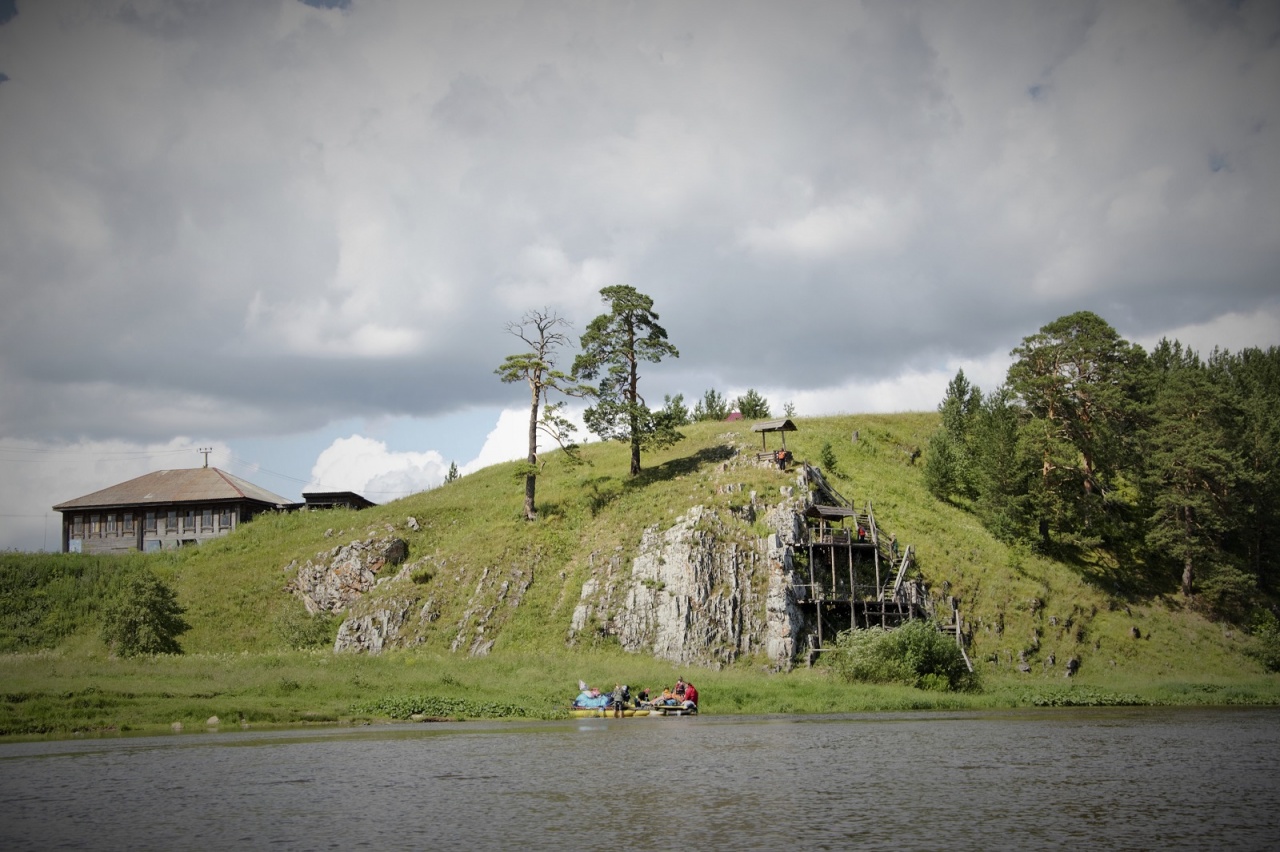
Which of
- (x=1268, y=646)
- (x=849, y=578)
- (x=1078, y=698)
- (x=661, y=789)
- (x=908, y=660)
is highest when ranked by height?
(x=849, y=578)

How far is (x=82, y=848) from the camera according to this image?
2169 cm

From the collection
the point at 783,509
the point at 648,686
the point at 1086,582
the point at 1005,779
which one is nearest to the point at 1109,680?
the point at 1086,582

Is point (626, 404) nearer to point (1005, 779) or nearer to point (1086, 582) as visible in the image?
point (1086, 582)

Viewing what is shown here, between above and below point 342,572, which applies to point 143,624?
below

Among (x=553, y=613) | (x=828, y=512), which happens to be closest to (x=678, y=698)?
(x=553, y=613)

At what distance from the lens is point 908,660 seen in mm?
57344

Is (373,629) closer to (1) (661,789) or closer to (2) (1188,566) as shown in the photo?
(1) (661,789)

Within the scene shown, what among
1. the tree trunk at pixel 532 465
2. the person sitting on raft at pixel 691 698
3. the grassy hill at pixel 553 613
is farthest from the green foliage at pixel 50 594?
the person sitting on raft at pixel 691 698

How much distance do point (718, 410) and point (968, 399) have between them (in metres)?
35.1

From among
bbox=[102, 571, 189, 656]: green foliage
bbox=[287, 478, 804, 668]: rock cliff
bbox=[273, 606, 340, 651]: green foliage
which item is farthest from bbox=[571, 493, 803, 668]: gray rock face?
bbox=[102, 571, 189, 656]: green foliage

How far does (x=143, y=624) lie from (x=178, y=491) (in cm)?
4277

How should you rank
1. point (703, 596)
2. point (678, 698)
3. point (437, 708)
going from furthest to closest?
point (703, 596) < point (678, 698) < point (437, 708)

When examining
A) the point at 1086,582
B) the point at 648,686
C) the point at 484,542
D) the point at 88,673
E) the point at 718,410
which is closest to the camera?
the point at 88,673

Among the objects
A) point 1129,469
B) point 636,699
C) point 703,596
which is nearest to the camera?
point 636,699
